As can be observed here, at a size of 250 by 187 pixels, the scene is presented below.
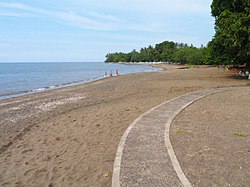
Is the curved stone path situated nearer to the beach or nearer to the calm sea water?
the beach

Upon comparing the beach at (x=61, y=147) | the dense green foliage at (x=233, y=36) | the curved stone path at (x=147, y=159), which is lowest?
the beach at (x=61, y=147)

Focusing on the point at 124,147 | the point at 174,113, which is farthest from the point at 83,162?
the point at 174,113

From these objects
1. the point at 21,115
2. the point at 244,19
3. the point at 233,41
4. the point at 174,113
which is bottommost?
the point at 21,115

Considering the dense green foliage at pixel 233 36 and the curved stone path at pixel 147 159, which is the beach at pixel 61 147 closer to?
the curved stone path at pixel 147 159

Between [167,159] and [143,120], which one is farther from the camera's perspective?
[143,120]

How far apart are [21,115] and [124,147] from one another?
781 cm

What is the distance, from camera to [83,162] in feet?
17.3

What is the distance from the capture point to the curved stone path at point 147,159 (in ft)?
13.0

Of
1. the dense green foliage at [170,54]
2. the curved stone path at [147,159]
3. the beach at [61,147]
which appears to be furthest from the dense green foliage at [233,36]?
the dense green foliage at [170,54]

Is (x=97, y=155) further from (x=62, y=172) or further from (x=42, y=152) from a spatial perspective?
(x=42, y=152)

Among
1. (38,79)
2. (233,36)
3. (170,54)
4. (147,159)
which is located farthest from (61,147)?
(170,54)

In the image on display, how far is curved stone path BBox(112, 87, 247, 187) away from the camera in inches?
155

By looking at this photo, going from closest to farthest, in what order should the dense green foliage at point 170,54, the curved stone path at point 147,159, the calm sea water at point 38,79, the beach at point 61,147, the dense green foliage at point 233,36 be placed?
the curved stone path at point 147,159, the beach at point 61,147, the dense green foliage at point 233,36, the calm sea water at point 38,79, the dense green foliage at point 170,54

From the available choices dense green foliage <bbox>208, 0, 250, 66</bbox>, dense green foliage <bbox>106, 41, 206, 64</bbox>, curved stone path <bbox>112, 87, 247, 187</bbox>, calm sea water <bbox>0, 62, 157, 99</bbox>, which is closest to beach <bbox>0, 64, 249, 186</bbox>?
curved stone path <bbox>112, 87, 247, 187</bbox>
